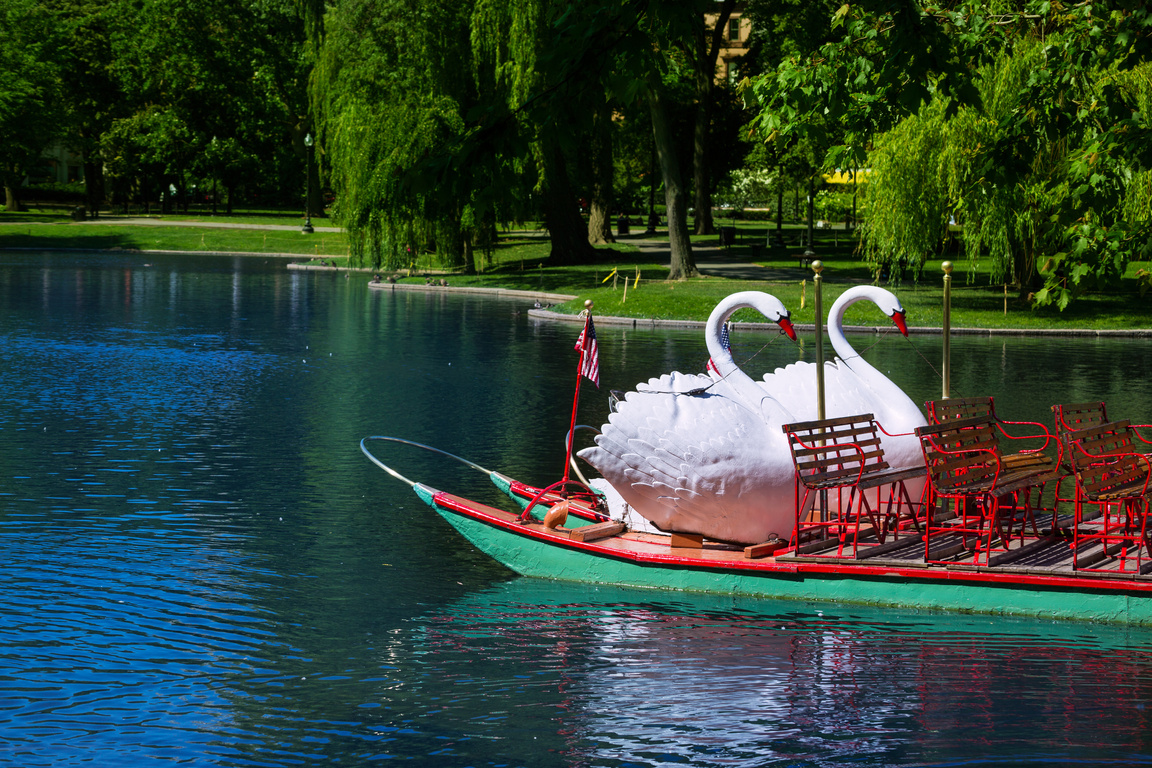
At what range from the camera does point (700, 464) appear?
451 inches

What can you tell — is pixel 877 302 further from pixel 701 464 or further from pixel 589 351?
pixel 701 464

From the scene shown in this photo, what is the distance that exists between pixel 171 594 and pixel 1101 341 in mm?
28053

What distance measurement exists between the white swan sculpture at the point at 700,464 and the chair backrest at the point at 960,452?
1330 millimetres

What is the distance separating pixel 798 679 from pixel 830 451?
2643 millimetres

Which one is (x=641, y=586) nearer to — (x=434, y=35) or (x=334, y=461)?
(x=334, y=461)

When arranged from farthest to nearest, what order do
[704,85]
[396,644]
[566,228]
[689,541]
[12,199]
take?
[12,199], [704,85], [566,228], [689,541], [396,644]

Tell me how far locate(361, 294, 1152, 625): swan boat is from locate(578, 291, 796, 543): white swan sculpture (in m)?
0.27

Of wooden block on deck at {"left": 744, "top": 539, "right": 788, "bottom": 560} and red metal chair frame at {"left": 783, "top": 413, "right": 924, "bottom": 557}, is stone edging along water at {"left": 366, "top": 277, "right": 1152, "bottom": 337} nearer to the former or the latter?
red metal chair frame at {"left": 783, "top": 413, "right": 924, "bottom": 557}

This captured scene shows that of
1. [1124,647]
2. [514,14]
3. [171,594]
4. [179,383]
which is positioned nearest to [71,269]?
[514,14]

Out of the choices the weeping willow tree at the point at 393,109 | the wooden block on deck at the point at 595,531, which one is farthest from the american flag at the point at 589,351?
the weeping willow tree at the point at 393,109

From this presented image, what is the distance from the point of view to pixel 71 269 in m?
52.0

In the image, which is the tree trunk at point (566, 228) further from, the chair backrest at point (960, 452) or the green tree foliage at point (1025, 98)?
the chair backrest at point (960, 452)

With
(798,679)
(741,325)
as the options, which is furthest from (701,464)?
(741,325)

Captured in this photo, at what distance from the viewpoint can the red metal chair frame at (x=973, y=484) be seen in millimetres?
11039
